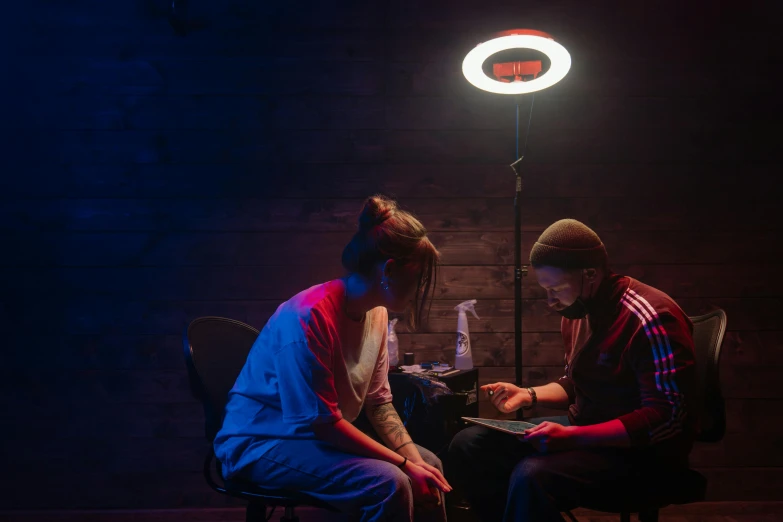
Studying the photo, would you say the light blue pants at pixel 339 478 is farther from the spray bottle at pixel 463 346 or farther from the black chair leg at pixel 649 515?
the spray bottle at pixel 463 346

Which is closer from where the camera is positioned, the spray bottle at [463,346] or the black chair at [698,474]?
the black chair at [698,474]

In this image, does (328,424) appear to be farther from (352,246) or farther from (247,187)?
(247,187)

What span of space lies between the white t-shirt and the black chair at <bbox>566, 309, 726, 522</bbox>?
677 millimetres

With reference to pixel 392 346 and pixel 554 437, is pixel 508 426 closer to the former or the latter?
pixel 554 437

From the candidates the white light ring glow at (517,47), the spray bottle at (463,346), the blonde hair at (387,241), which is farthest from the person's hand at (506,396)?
the white light ring glow at (517,47)

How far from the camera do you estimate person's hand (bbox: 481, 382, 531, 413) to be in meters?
1.58

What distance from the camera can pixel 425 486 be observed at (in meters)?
1.20

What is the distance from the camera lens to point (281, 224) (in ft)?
7.42

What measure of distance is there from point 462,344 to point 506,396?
0.47m

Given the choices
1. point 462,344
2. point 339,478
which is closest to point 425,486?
point 339,478

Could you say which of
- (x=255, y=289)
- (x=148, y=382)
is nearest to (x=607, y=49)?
(x=255, y=289)

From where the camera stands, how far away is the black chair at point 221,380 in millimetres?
1236

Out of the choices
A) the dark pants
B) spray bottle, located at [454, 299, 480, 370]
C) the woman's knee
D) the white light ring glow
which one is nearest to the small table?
spray bottle, located at [454, 299, 480, 370]

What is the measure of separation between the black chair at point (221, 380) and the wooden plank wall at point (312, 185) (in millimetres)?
639
